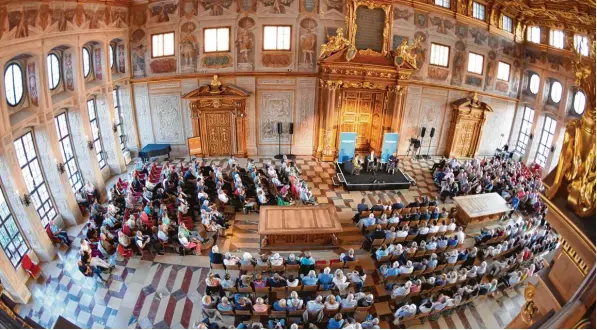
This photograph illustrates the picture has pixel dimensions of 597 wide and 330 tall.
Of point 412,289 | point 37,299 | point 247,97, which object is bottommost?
point 37,299

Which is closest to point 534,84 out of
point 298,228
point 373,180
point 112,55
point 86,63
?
point 373,180

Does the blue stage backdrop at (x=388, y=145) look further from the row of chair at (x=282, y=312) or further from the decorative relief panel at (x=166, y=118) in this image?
the decorative relief panel at (x=166, y=118)

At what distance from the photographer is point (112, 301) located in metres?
9.96

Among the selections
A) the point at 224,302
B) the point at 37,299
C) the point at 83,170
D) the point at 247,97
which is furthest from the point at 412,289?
the point at 83,170

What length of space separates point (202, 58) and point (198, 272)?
10.5m

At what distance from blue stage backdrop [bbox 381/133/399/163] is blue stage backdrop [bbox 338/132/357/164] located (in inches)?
59.5

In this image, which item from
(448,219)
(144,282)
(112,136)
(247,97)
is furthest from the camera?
(247,97)

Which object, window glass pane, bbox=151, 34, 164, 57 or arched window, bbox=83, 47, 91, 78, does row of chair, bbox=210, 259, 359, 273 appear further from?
window glass pane, bbox=151, 34, 164, 57

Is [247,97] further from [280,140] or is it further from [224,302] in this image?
[224,302]

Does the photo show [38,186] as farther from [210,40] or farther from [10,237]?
[210,40]

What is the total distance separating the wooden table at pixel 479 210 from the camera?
1387cm

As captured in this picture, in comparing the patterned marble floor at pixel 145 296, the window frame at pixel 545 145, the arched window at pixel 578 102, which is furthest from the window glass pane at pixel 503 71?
the patterned marble floor at pixel 145 296

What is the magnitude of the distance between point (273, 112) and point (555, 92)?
1463 centimetres

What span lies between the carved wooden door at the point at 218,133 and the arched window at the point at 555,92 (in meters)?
16.7
